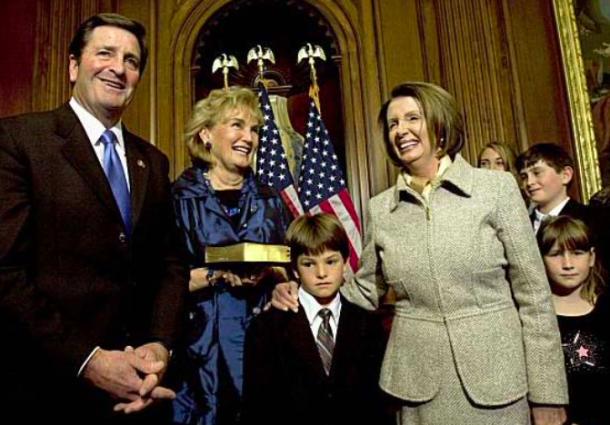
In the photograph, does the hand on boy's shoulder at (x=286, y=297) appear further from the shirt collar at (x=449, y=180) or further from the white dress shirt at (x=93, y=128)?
the white dress shirt at (x=93, y=128)

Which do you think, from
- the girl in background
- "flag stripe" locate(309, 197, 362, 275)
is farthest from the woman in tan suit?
"flag stripe" locate(309, 197, 362, 275)

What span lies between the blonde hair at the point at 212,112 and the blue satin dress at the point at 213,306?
0.15 meters

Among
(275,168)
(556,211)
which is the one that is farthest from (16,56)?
(556,211)

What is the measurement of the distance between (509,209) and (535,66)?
3.24 m

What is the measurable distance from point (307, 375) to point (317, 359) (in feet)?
0.21

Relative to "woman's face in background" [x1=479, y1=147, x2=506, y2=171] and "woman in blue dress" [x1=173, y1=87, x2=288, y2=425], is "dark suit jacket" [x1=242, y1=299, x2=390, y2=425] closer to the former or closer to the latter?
"woman in blue dress" [x1=173, y1=87, x2=288, y2=425]

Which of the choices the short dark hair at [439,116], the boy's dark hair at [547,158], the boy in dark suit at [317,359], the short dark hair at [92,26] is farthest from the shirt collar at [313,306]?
the boy's dark hair at [547,158]

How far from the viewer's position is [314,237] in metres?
2.20

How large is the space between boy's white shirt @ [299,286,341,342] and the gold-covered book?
177 mm

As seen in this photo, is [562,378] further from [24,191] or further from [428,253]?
[24,191]

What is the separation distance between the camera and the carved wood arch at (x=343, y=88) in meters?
4.40

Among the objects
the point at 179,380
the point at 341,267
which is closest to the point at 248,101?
the point at 341,267

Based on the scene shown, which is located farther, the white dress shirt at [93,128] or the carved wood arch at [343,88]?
the carved wood arch at [343,88]

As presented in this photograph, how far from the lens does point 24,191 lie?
61.7 inches
